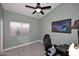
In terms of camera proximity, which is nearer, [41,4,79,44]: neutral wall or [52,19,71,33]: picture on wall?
[52,19,71,33]: picture on wall

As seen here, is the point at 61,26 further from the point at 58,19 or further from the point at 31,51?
the point at 31,51

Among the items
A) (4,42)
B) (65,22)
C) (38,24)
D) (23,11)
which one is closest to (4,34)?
(4,42)

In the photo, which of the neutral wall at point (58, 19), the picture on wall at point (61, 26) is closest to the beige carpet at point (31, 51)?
the neutral wall at point (58, 19)

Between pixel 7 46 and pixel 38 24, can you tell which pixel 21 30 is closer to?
pixel 38 24

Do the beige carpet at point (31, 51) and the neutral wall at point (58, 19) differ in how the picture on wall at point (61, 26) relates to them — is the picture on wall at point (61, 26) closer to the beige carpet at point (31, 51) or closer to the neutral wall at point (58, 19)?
the neutral wall at point (58, 19)

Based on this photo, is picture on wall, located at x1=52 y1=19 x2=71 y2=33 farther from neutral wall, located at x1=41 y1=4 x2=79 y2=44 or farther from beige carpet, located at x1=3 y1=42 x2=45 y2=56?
beige carpet, located at x1=3 y1=42 x2=45 y2=56

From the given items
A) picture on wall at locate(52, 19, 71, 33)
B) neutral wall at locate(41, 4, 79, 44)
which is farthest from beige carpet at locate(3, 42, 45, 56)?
picture on wall at locate(52, 19, 71, 33)

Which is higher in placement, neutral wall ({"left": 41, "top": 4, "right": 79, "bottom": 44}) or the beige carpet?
neutral wall ({"left": 41, "top": 4, "right": 79, "bottom": 44})

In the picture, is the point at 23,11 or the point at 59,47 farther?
the point at 23,11

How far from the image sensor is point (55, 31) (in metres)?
1.47

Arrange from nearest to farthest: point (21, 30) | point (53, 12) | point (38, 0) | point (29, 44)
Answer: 1. point (38, 0)
2. point (53, 12)
3. point (21, 30)
4. point (29, 44)

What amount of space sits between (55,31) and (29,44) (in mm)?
893

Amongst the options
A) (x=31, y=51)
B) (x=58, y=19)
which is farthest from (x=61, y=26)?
(x=31, y=51)

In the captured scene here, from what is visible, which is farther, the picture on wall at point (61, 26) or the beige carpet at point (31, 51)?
the beige carpet at point (31, 51)
